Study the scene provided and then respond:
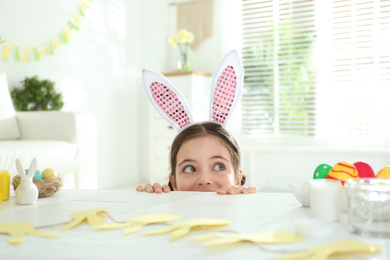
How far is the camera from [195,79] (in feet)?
12.8

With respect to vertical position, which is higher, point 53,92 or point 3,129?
point 53,92

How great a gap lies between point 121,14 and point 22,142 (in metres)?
2.50

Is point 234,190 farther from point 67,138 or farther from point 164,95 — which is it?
point 67,138

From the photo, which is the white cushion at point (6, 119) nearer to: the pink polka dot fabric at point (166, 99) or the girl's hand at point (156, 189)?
the pink polka dot fabric at point (166, 99)

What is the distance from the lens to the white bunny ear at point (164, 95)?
3.99 ft

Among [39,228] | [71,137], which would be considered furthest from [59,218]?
[71,137]

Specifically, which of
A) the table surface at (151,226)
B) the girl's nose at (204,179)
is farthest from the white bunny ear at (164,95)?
the table surface at (151,226)

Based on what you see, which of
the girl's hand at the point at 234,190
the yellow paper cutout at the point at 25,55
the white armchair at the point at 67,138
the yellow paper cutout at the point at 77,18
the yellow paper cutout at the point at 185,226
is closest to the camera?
the yellow paper cutout at the point at 185,226

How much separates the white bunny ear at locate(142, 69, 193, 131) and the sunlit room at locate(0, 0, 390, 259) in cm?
140

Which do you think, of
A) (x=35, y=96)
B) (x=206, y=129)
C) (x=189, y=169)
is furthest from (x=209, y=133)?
(x=35, y=96)

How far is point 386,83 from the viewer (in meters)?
3.60

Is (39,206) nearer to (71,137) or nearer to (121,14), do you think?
(71,137)

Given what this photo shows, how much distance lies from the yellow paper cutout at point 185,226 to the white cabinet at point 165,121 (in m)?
3.24

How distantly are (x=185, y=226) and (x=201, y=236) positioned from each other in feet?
0.17
